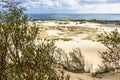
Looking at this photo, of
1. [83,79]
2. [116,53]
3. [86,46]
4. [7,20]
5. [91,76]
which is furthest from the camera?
[86,46]

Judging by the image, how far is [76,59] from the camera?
20.0 m

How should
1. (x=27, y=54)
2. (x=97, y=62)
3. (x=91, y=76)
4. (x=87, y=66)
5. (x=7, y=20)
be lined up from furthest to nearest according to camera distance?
1. (x=97, y=62)
2. (x=87, y=66)
3. (x=91, y=76)
4. (x=7, y=20)
5. (x=27, y=54)

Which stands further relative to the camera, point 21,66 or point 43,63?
point 21,66

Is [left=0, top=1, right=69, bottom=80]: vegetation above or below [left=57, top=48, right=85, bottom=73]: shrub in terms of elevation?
above

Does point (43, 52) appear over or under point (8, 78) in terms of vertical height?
over

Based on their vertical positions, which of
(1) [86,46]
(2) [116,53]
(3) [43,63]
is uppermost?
(3) [43,63]

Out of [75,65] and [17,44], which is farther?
[75,65]

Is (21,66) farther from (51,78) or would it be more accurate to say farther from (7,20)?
(7,20)

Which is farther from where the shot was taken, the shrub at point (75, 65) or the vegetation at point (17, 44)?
A: the shrub at point (75, 65)

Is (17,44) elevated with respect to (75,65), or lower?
elevated

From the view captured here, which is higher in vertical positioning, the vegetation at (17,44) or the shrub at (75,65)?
the vegetation at (17,44)

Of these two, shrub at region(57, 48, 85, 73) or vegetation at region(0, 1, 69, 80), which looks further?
shrub at region(57, 48, 85, 73)

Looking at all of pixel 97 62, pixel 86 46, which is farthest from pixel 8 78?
pixel 86 46

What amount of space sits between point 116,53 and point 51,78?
9951mm
